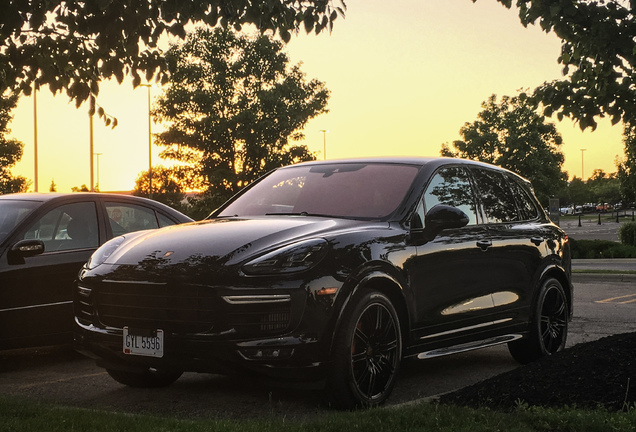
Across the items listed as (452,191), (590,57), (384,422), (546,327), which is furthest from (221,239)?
(590,57)

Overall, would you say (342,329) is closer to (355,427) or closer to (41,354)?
(355,427)

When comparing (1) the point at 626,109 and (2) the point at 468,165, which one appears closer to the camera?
(2) the point at 468,165

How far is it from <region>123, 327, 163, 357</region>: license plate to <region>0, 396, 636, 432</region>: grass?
1.39ft

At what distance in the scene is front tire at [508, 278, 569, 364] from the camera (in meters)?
8.12

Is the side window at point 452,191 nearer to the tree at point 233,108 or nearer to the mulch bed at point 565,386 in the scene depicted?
the mulch bed at point 565,386

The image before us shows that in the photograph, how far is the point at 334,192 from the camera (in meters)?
6.98

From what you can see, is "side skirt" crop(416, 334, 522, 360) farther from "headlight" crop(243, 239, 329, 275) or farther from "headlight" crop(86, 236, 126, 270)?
"headlight" crop(86, 236, 126, 270)

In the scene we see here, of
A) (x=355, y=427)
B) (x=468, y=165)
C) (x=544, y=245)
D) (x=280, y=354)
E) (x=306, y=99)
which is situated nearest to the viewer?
(x=355, y=427)

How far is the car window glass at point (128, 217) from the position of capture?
29.2 ft

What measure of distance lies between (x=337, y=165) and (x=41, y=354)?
3.82 meters

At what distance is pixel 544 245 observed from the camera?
27.5ft

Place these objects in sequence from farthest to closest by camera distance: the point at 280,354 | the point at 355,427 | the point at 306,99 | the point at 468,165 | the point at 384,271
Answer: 1. the point at 306,99
2. the point at 468,165
3. the point at 384,271
4. the point at 280,354
5. the point at 355,427

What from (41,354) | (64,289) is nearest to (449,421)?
(64,289)

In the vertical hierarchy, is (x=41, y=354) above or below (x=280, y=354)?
below
